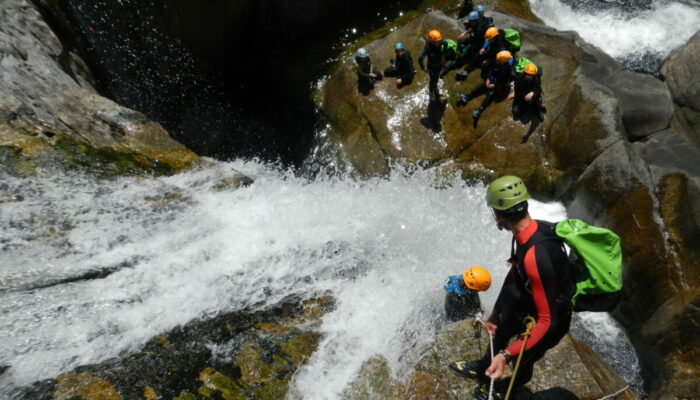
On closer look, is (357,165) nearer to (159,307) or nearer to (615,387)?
(159,307)

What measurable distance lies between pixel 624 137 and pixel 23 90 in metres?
9.08

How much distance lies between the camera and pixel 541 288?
2.47m

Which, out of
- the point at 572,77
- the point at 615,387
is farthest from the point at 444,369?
the point at 572,77

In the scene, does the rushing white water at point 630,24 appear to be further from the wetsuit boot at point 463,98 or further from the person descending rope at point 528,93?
the wetsuit boot at point 463,98

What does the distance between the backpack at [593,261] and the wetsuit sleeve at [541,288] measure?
119mm

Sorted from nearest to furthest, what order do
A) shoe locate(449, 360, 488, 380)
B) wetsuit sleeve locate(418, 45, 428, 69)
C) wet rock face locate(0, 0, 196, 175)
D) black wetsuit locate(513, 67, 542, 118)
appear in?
shoe locate(449, 360, 488, 380) < wet rock face locate(0, 0, 196, 175) < black wetsuit locate(513, 67, 542, 118) < wetsuit sleeve locate(418, 45, 428, 69)

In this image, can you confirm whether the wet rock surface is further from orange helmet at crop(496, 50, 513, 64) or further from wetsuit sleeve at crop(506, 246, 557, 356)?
wetsuit sleeve at crop(506, 246, 557, 356)

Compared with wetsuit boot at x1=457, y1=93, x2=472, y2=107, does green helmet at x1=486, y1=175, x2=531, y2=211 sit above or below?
above

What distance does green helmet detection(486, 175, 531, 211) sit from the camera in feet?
8.45

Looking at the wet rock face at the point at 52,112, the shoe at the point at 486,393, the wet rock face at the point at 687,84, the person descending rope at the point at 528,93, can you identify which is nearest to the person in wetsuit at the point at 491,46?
the person descending rope at the point at 528,93

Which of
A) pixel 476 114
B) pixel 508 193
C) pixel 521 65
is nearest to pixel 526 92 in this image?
pixel 521 65

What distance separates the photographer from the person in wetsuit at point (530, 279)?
2465 mm

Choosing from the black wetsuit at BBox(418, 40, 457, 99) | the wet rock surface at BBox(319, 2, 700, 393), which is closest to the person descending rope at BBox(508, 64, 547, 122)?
the wet rock surface at BBox(319, 2, 700, 393)

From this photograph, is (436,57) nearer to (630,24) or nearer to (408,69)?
(408,69)
